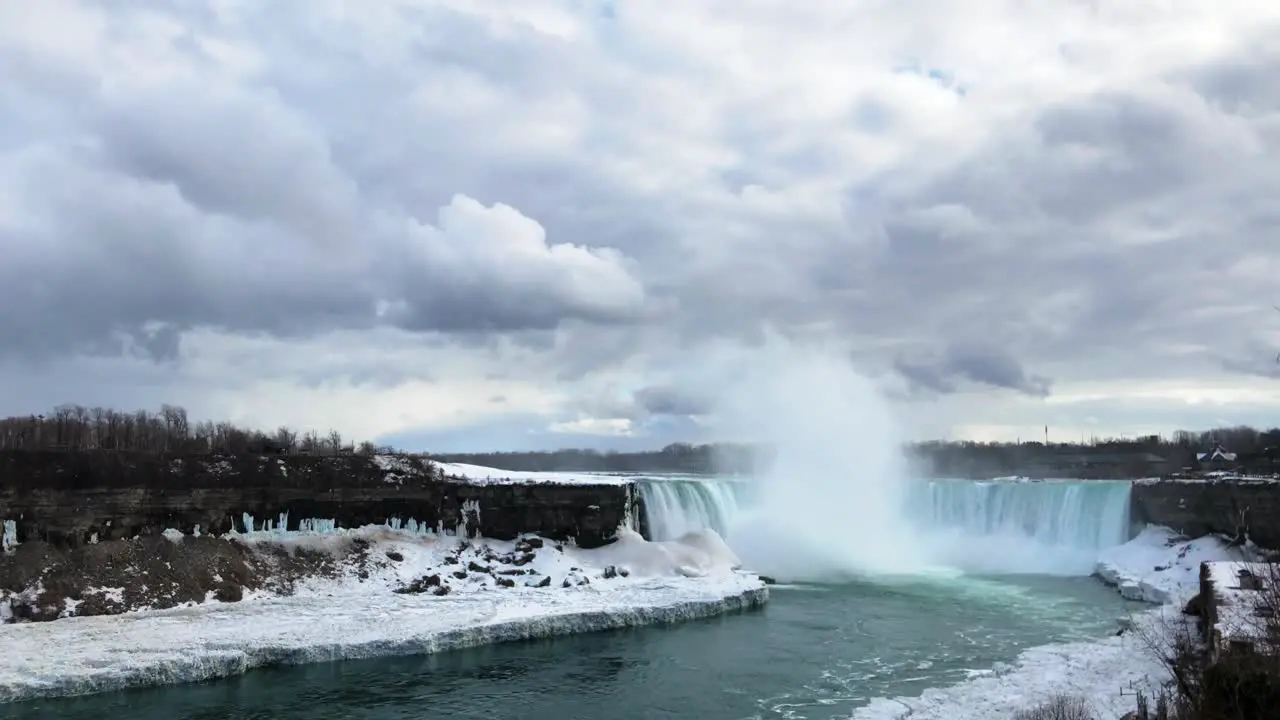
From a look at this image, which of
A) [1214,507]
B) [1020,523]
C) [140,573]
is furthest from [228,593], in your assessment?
[1214,507]

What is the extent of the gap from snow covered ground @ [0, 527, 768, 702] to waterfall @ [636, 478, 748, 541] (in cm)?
446

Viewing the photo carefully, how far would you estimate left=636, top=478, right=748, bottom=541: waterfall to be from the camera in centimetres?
4447

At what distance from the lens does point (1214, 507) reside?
4044 cm

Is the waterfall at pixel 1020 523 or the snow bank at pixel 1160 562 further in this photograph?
the waterfall at pixel 1020 523

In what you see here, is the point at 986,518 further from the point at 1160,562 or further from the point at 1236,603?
the point at 1236,603

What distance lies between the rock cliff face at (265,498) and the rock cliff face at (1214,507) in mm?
25257

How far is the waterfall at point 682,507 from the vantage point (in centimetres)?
4447

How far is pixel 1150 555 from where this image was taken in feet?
133

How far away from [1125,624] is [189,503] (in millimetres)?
32799

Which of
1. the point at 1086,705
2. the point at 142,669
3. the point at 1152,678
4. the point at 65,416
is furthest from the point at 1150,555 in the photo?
the point at 65,416

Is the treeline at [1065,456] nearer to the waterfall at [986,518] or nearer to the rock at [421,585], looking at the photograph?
the waterfall at [986,518]

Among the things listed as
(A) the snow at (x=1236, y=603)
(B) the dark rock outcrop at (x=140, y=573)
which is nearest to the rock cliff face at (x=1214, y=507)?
(A) the snow at (x=1236, y=603)

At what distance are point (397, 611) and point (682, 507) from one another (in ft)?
63.3

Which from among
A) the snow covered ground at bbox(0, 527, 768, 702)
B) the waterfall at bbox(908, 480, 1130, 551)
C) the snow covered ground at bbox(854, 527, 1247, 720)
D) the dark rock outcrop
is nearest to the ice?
the dark rock outcrop
